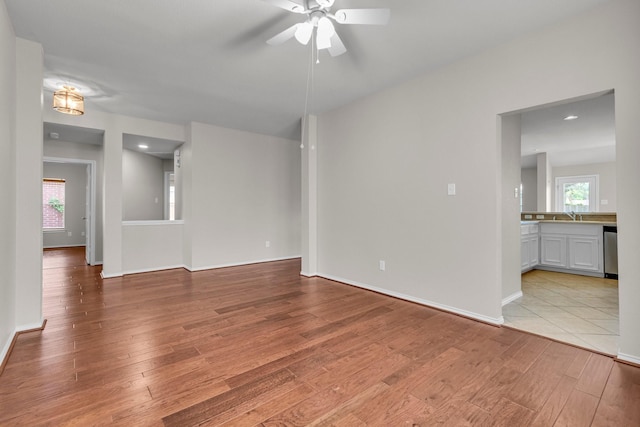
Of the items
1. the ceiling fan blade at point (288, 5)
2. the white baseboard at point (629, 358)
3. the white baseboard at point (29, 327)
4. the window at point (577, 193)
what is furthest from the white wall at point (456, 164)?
the window at point (577, 193)

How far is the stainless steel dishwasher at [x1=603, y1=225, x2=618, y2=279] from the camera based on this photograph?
14.3 feet

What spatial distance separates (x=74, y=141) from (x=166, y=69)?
142 inches

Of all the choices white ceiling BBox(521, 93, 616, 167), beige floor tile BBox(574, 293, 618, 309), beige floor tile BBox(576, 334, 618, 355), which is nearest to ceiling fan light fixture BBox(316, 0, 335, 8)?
white ceiling BBox(521, 93, 616, 167)

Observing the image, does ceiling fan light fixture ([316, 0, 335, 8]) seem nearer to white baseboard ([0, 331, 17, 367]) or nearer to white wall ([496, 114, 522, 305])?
white wall ([496, 114, 522, 305])

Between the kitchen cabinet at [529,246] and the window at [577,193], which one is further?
the window at [577,193]

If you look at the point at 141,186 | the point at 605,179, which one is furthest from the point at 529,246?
the point at 141,186

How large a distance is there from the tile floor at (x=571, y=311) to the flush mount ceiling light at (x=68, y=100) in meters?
5.10

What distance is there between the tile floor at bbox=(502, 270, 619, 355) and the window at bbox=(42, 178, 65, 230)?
10.0 metres

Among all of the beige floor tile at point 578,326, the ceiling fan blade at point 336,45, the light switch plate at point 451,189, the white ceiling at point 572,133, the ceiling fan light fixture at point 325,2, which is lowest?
the beige floor tile at point 578,326

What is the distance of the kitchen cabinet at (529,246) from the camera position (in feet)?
15.2

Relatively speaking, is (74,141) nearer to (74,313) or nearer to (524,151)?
(74,313)

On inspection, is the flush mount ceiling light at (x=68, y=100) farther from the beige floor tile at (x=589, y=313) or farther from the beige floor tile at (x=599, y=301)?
the beige floor tile at (x=599, y=301)

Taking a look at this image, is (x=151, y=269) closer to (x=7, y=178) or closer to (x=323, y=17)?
(x=7, y=178)

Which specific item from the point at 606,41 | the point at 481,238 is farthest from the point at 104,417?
the point at 606,41
